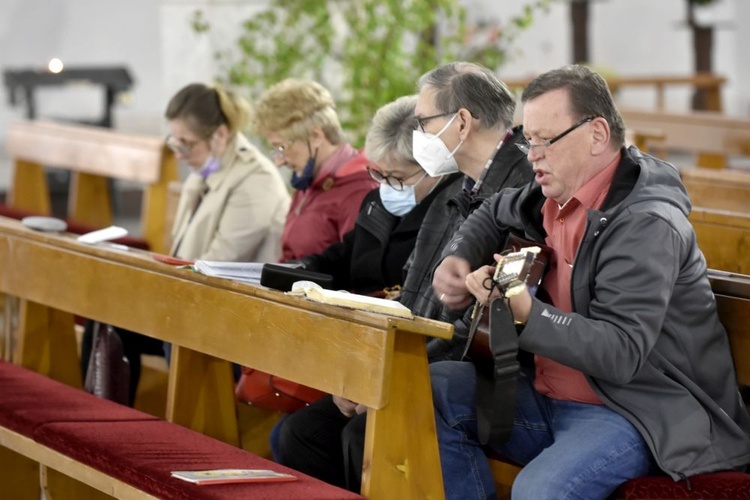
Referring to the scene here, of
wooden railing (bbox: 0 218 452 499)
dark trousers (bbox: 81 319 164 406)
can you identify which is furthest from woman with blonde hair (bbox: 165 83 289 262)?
wooden railing (bbox: 0 218 452 499)

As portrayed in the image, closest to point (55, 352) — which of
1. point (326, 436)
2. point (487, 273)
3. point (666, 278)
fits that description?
point (326, 436)

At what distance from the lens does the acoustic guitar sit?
2828 millimetres

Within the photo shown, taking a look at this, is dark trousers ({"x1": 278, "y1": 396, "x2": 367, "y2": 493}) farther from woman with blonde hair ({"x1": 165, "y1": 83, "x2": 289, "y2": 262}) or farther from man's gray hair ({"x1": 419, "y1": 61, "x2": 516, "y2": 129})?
woman with blonde hair ({"x1": 165, "y1": 83, "x2": 289, "y2": 262})

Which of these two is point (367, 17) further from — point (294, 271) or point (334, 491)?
point (334, 491)

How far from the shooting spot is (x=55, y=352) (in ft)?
14.5

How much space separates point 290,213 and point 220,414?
1.01 m

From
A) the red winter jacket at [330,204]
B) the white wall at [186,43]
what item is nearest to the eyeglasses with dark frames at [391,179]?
the red winter jacket at [330,204]

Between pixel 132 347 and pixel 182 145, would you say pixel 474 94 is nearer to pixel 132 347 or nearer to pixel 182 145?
pixel 182 145

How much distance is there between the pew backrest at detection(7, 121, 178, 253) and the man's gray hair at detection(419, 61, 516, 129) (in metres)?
2.95

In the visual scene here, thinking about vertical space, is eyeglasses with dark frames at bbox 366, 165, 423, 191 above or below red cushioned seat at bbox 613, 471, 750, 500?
above

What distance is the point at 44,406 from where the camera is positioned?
3.75 metres

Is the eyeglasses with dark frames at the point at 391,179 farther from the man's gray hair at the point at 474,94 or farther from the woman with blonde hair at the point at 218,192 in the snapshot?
the woman with blonde hair at the point at 218,192

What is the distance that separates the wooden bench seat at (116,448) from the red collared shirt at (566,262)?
563mm

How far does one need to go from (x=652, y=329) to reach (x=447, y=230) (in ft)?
3.20
